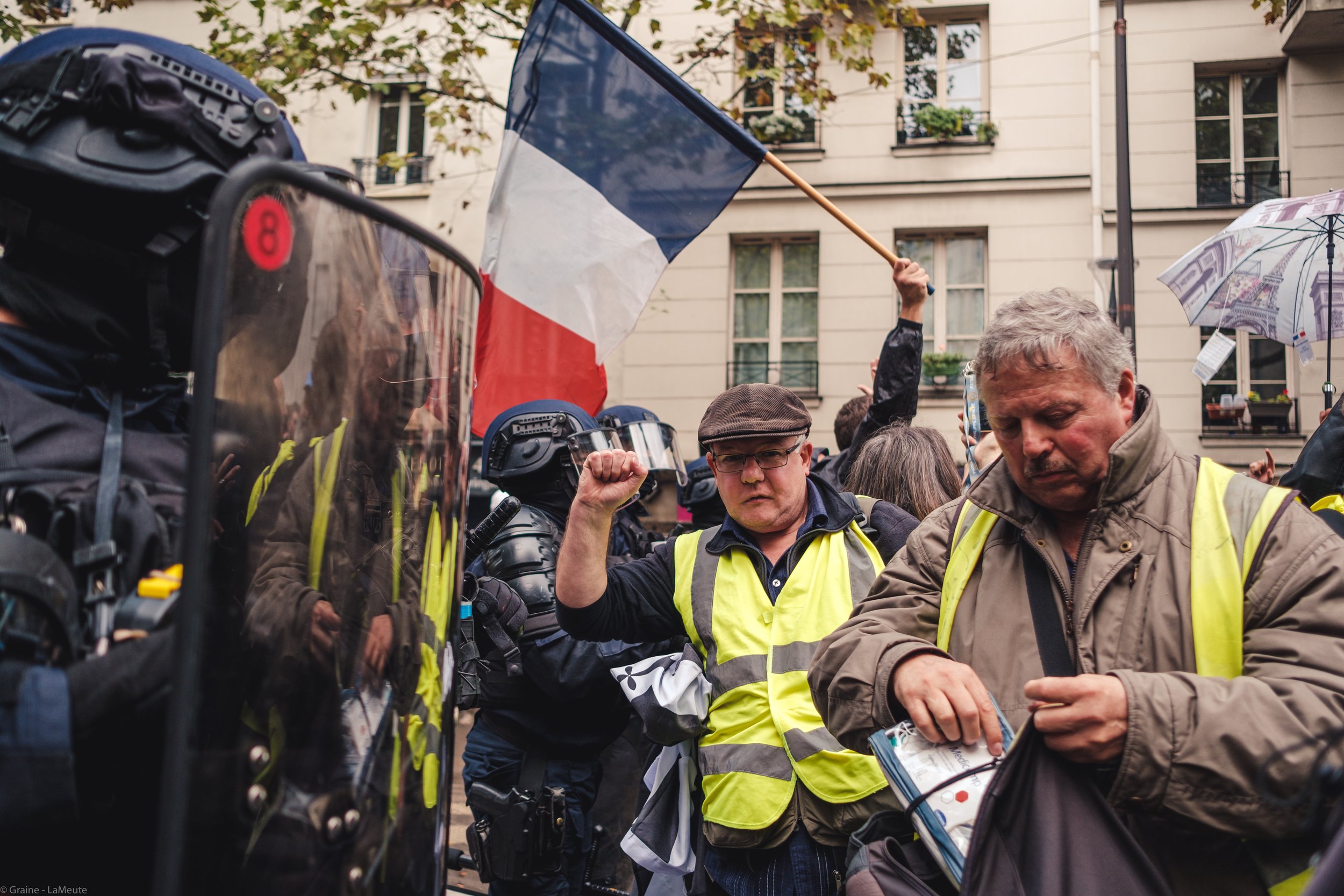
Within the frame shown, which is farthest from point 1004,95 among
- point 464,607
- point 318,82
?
point 464,607

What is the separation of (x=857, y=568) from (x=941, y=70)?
12.5 meters

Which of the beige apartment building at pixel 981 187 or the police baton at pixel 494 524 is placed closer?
the police baton at pixel 494 524

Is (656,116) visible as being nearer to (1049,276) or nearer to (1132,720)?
(1132,720)

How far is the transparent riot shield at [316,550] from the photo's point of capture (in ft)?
3.24

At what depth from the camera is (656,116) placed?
4.40 metres

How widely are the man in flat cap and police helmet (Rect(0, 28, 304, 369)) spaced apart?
142 cm

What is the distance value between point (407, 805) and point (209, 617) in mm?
429

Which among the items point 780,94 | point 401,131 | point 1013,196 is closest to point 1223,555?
point 1013,196

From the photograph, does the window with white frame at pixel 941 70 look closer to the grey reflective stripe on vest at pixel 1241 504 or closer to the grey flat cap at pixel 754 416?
the grey flat cap at pixel 754 416

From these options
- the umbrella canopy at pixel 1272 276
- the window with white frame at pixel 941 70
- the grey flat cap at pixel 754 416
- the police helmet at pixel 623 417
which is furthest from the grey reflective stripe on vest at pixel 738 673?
the window with white frame at pixel 941 70

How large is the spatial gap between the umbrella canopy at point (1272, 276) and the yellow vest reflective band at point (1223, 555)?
16.9 feet

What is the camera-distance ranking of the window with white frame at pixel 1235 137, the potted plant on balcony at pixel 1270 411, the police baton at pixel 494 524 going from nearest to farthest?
the police baton at pixel 494 524
the potted plant on balcony at pixel 1270 411
the window with white frame at pixel 1235 137

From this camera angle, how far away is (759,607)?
269cm

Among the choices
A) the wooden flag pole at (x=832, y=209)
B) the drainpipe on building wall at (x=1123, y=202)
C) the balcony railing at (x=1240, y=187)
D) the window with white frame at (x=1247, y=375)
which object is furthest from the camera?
the balcony railing at (x=1240, y=187)
